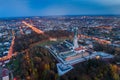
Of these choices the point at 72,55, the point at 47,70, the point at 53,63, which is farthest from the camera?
the point at 72,55

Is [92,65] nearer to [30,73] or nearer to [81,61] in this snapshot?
[81,61]

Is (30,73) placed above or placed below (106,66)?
below

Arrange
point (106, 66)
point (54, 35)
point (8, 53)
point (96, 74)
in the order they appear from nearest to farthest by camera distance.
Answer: point (96, 74), point (106, 66), point (8, 53), point (54, 35)

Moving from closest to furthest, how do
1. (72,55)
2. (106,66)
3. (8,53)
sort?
(106,66), (72,55), (8,53)

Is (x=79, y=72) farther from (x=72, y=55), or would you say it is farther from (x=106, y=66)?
(x=72, y=55)

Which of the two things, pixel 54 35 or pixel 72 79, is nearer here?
pixel 72 79

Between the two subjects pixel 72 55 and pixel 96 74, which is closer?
pixel 96 74

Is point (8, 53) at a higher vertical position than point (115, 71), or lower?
lower

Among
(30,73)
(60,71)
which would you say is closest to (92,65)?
(60,71)

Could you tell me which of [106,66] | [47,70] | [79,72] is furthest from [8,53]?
[106,66]
